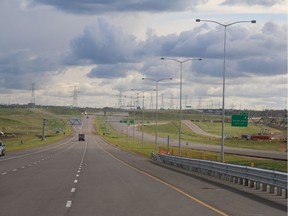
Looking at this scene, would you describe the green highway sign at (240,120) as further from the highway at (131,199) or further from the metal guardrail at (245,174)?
the highway at (131,199)

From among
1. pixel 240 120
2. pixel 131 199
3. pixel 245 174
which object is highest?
pixel 240 120

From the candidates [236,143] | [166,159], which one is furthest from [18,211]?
[236,143]

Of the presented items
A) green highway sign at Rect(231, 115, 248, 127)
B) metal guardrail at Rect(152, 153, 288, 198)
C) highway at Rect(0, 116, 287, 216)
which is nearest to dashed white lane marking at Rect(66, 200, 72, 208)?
highway at Rect(0, 116, 287, 216)

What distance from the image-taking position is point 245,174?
92.5ft

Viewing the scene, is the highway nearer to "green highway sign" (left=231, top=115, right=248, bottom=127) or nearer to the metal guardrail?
the metal guardrail

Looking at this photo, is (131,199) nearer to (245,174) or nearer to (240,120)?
(245,174)

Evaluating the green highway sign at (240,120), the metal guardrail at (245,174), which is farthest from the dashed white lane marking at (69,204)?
the green highway sign at (240,120)

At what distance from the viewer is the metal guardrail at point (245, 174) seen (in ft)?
76.2

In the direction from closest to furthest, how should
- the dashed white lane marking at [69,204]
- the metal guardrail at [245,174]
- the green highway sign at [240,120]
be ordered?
the dashed white lane marking at [69,204] → the metal guardrail at [245,174] → the green highway sign at [240,120]

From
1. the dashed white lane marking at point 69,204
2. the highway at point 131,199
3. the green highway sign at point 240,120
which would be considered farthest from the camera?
the green highway sign at point 240,120

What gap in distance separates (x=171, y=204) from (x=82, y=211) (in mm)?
3424

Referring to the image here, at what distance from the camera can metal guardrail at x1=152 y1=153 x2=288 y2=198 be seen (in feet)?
76.2

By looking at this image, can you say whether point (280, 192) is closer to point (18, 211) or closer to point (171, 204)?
point (171, 204)

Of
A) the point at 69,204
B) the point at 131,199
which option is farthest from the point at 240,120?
the point at 69,204
